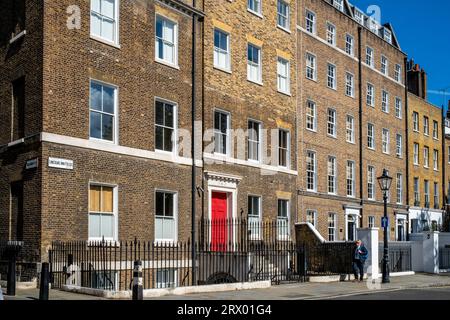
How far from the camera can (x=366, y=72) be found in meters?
40.8

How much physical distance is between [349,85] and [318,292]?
2067 cm

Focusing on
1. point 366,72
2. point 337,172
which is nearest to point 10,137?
point 337,172

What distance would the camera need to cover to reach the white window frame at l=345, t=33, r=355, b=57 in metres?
39.1

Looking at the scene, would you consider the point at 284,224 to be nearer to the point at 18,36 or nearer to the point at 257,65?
the point at 257,65

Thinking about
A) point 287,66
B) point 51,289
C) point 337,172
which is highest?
point 287,66

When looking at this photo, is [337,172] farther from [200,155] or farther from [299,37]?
[200,155]

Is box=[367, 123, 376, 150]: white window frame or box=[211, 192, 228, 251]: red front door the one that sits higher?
box=[367, 123, 376, 150]: white window frame

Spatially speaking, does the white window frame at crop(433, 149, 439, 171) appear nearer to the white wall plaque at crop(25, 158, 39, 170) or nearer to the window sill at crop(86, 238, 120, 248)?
the window sill at crop(86, 238, 120, 248)

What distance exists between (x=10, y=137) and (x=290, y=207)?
571 inches

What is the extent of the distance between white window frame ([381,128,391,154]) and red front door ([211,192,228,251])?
18.3 m

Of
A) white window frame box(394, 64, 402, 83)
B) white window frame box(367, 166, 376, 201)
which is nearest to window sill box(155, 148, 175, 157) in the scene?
white window frame box(367, 166, 376, 201)

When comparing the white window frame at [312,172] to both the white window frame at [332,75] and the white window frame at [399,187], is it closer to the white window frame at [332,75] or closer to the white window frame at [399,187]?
the white window frame at [332,75]

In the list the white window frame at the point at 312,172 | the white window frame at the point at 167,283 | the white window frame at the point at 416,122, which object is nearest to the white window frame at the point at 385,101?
the white window frame at the point at 416,122
